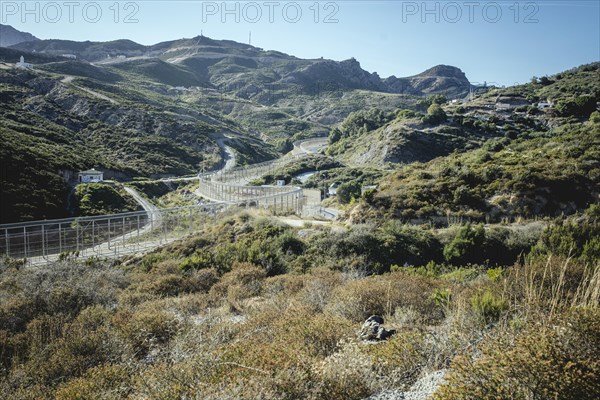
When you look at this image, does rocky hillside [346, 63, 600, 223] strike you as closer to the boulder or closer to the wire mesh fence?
the wire mesh fence

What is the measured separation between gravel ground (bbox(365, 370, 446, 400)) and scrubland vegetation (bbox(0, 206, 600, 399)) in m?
0.12

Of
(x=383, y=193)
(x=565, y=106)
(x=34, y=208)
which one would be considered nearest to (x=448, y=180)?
(x=383, y=193)

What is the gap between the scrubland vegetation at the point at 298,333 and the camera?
10.8 ft

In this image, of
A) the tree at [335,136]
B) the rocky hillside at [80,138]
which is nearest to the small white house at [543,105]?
the tree at [335,136]

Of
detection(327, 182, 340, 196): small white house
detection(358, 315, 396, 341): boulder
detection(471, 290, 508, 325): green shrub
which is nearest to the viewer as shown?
detection(471, 290, 508, 325): green shrub

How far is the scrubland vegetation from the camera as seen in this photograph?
3303mm

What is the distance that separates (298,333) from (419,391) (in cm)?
194

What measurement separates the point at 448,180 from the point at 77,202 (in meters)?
35.8

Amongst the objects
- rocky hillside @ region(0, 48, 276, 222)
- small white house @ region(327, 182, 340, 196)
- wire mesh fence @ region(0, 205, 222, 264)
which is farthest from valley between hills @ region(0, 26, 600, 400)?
small white house @ region(327, 182, 340, 196)

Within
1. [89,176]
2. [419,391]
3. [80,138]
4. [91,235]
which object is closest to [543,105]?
[91,235]

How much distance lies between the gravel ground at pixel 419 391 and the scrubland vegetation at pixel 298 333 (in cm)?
12

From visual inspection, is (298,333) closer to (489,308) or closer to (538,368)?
(489,308)

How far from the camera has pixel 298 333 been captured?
17.3 feet

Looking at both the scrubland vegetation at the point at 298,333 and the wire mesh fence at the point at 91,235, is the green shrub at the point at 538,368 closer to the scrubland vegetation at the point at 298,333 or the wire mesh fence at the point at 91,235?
the scrubland vegetation at the point at 298,333
